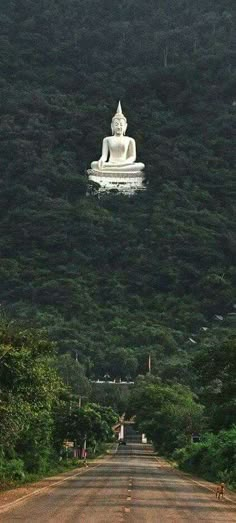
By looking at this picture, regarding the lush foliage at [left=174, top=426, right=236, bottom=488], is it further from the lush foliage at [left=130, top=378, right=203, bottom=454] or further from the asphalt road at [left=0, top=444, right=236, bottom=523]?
the lush foliage at [left=130, top=378, right=203, bottom=454]

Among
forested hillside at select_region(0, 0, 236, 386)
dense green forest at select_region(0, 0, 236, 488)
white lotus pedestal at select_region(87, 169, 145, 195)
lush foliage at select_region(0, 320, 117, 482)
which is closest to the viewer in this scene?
lush foliage at select_region(0, 320, 117, 482)

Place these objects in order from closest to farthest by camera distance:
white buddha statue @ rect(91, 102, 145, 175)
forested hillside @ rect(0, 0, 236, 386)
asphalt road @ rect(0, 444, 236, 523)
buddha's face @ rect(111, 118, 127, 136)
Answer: asphalt road @ rect(0, 444, 236, 523), forested hillside @ rect(0, 0, 236, 386), white buddha statue @ rect(91, 102, 145, 175), buddha's face @ rect(111, 118, 127, 136)

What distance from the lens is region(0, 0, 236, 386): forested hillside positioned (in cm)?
8350

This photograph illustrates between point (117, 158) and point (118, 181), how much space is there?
2.09m

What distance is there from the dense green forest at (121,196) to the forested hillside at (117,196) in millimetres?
155

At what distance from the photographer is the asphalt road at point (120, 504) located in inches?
795

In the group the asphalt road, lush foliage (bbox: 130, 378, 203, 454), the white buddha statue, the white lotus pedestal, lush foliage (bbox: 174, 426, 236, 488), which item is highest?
the white buddha statue

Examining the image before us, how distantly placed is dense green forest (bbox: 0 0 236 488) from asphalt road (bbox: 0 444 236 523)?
2460 cm

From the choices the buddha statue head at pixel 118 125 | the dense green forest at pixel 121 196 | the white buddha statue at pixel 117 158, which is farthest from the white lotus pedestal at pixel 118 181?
the buddha statue head at pixel 118 125

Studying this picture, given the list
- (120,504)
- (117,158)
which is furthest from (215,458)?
(117,158)

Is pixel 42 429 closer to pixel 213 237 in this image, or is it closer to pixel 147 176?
pixel 213 237

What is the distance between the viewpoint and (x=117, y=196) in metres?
103

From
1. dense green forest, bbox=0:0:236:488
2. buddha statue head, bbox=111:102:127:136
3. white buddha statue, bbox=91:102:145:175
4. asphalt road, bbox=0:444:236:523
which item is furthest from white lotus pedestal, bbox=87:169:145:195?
asphalt road, bbox=0:444:236:523

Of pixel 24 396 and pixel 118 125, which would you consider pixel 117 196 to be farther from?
pixel 24 396
